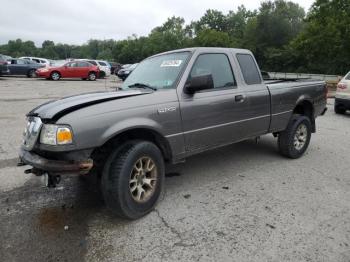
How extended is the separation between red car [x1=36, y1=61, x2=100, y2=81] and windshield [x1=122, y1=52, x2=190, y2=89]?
2068 centimetres

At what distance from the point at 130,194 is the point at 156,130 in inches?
28.5

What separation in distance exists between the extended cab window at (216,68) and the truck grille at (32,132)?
1888 millimetres

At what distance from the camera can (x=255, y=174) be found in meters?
4.84

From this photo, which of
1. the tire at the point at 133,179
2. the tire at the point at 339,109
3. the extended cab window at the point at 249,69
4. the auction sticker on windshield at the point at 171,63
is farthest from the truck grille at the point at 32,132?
the tire at the point at 339,109

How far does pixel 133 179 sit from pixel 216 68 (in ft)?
6.45

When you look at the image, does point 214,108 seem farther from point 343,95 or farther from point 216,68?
point 343,95

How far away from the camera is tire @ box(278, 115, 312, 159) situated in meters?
5.45

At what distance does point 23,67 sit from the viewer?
24969mm

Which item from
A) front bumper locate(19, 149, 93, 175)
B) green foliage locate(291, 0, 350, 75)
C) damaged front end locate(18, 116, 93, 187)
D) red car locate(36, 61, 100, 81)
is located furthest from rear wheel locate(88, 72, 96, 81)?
front bumper locate(19, 149, 93, 175)

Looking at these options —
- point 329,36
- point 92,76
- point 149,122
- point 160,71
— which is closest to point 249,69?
point 160,71

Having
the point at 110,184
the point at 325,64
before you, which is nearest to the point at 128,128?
the point at 110,184

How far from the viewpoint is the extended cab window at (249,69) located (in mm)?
4762

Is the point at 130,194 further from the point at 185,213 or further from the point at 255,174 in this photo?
the point at 255,174

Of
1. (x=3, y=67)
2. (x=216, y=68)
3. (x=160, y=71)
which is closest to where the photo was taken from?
(x=160, y=71)
